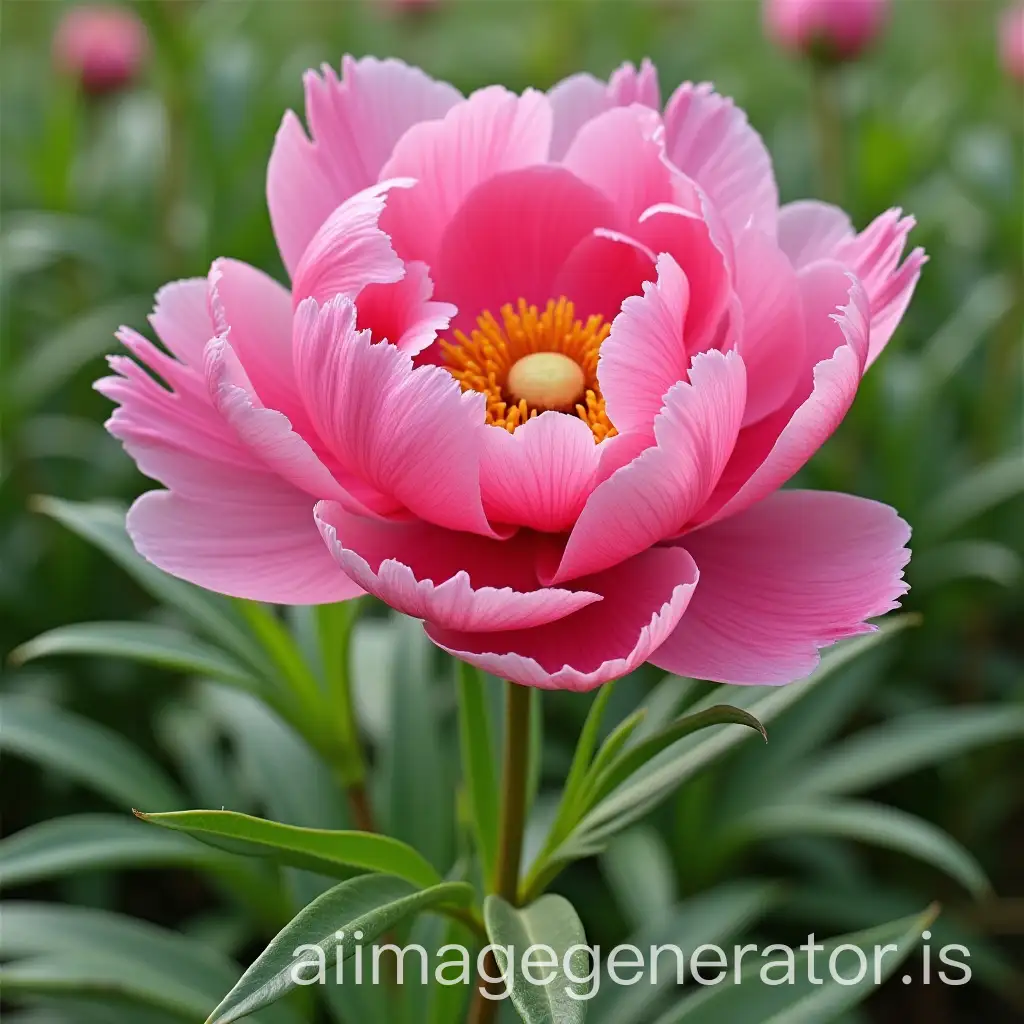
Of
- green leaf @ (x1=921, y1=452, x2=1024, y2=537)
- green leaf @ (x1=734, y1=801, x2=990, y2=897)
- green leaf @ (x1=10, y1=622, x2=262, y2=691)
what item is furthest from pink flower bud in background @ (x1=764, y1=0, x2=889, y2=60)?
green leaf @ (x1=10, y1=622, x2=262, y2=691)

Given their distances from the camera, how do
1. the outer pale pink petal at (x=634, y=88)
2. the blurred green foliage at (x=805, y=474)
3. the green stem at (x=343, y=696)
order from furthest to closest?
the blurred green foliage at (x=805, y=474) → the green stem at (x=343, y=696) → the outer pale pink petal at (x=634, y=88)

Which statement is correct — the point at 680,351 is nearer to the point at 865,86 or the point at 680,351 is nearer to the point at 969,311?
the point at 969,311

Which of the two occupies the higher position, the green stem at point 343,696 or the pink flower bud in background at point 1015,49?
the pink flower bud in background at point 1015,49

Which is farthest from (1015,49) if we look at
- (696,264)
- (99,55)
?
(696,264)

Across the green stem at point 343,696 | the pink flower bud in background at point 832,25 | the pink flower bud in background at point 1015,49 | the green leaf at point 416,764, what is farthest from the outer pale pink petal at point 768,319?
the pink flower bud in background at point 1015,49

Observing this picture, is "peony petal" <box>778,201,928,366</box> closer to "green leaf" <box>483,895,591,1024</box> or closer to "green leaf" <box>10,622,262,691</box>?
"green leaf" <box>483,895,591,1024</box>

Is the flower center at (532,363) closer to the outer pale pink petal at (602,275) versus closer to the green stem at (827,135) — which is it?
the outer pale pink petal at (602,275)

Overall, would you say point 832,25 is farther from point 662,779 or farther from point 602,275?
point 662,779

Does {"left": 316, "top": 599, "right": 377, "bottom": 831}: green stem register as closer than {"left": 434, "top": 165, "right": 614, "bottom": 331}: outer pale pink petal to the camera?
No
